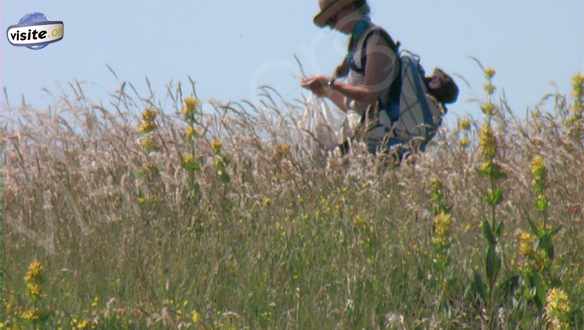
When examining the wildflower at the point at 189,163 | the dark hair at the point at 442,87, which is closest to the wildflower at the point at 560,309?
the wildflower at the point at 189,163

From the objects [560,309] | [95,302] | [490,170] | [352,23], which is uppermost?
[352,23]

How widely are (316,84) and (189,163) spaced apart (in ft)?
4.51

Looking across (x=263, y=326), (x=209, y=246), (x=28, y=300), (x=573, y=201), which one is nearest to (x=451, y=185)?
(x=573, y=201)

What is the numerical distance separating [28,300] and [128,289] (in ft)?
1.13

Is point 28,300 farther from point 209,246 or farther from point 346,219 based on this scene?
point 346,219

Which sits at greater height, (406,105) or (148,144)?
(406,105)

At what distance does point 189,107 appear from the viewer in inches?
215

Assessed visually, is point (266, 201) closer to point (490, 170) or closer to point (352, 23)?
point (490, 170)

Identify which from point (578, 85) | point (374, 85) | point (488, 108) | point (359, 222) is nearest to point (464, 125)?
point (488, 108)

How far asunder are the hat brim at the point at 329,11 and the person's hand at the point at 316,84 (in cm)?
37

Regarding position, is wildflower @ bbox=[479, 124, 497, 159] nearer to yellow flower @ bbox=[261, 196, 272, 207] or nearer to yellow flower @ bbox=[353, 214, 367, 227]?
yellow flower @ bbox=[353, 214, 367, 227]

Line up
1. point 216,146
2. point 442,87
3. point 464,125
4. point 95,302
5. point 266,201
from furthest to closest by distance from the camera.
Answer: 1. point 442,87
2. point 464,125
3. point 216,146
4. point 266,201
5. point 95,302

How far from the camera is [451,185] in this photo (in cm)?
488

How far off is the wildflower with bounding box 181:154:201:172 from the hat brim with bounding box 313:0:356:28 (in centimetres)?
162
